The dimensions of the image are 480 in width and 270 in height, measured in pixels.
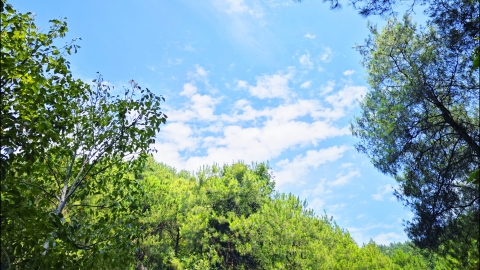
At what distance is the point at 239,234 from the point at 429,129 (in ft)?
51.5

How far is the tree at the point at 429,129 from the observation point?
7664mm

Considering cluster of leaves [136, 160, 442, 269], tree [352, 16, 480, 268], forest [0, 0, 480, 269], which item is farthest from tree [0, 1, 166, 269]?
cluster of leaves [136, 160, 442, 269]

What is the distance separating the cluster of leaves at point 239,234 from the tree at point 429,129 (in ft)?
30.8

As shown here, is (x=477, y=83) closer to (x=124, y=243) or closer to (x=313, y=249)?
(x=124, y=243)

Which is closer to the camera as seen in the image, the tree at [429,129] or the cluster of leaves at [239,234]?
the tree at [429,129]

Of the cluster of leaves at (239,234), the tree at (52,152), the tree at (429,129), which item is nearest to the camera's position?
the tree at (52,152)

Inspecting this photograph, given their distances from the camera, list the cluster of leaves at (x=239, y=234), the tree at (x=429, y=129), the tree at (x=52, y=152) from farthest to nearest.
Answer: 1. the cluster of leaves at (x=239, y=234)
2. the tree at (x=429, y=129)
3. the tree at (x=52, y=152)

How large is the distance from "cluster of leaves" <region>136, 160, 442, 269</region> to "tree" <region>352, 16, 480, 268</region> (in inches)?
370

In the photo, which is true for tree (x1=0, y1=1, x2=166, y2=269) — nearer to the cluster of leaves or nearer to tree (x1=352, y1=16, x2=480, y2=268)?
tree (x1=352, y1=16, x2=480, y2=268)

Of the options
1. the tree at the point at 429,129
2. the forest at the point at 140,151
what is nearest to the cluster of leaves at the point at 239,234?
the forest at the point at 140,151

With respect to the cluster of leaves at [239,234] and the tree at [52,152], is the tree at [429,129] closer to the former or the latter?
the tree at [52,152]

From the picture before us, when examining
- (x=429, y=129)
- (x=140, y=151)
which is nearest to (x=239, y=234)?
(x=429, y=129)

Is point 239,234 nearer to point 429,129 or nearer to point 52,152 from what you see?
point 429,129

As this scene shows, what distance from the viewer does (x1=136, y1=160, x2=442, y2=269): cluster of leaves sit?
58.4ft
